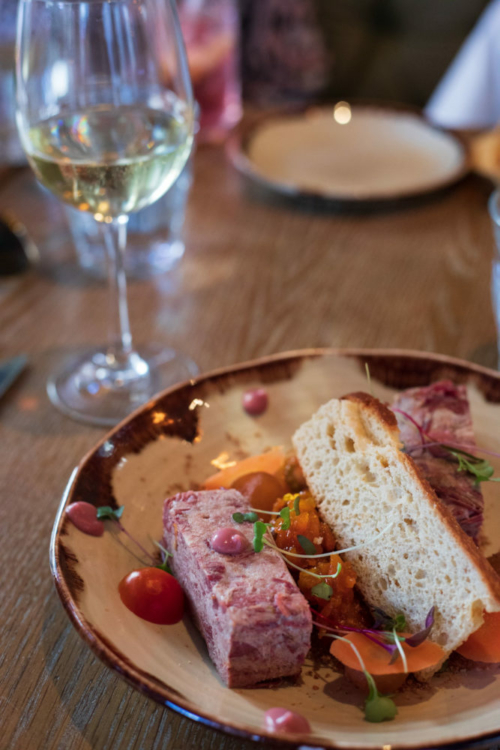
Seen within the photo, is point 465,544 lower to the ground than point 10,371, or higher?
higher

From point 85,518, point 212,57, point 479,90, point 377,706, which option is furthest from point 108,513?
point 479,90

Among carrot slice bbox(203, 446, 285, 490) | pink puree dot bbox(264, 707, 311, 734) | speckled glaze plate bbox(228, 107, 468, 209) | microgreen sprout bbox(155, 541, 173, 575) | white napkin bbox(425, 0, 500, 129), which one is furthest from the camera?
white napkin bbox(425, 0, 500, 129)

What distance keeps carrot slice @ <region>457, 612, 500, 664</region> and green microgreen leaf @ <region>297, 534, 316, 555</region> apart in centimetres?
18

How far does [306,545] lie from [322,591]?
0.06 meters

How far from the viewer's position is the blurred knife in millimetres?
1307

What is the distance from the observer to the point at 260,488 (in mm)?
919

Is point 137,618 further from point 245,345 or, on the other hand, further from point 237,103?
point 237,103

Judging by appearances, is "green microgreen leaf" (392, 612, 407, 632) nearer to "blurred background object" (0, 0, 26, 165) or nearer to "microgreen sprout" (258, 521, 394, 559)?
"microgreen sprout" (258, 521, 394, 559)

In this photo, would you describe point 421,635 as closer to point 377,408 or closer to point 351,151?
point 377,408

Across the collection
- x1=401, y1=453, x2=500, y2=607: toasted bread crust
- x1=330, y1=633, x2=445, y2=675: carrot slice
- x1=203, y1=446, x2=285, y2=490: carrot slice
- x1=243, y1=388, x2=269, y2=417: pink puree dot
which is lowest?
x1=203, y1=446, x2=285, y2=490: carrot slice

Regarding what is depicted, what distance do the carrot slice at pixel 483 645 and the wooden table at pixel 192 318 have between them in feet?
0.82

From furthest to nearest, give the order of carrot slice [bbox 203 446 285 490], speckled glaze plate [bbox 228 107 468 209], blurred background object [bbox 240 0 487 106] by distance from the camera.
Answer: blurred background object [bbox 240 0 487 106], speckled glaze plate [bbox 228 107 468 209], carrot slice [bbox 203 446 285 490]

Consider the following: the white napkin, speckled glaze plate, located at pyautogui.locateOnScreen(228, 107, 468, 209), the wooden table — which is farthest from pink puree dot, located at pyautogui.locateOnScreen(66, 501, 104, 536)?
the white napkin

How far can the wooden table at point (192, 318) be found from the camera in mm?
778
